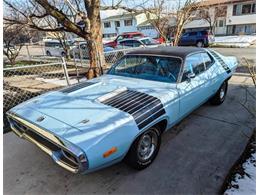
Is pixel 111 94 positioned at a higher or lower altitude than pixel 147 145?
higher

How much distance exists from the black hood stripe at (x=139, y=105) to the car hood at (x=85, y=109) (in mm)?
88

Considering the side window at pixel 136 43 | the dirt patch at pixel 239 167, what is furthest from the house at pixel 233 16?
the dirt patch at pixel 239 167

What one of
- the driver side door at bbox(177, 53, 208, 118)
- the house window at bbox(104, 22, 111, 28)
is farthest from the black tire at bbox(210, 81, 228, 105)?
the house window at bbox(104, 22, 111, 28)

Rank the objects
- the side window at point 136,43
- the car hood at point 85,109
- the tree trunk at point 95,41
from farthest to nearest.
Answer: the side window at point 136,43 → the tree trunk at point 95,41 → the car hood at point 85,109

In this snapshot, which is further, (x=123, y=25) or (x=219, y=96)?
(x=123, y=25)

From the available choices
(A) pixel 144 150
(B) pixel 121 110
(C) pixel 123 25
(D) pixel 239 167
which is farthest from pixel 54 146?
(C) pixel 123 25

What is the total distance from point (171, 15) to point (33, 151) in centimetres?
1074

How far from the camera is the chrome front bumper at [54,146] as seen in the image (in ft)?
6.71

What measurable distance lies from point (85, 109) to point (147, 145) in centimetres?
100

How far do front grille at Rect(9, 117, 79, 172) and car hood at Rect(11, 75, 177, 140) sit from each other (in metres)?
0.17

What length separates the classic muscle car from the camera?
7.21 feet

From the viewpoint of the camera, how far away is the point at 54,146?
2428 millimetres

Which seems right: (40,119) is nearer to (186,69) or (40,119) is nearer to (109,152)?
(109,152)

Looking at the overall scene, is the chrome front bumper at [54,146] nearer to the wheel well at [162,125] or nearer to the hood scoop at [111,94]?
the hood scoop at [111,94]
